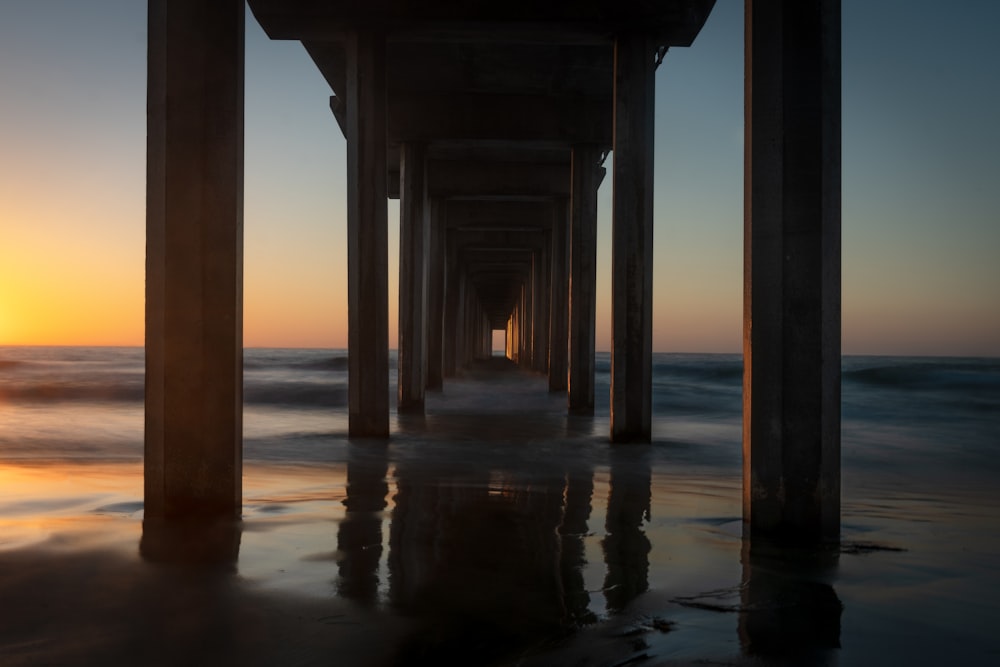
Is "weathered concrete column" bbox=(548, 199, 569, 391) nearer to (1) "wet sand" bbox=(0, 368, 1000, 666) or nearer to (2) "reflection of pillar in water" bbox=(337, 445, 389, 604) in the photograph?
(2) "reflection of pillar in water" bbox=(337, 445, 389, 604)

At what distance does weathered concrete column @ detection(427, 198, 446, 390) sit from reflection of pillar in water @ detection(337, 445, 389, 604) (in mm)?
14080

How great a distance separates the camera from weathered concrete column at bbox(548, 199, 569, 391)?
2280 cm

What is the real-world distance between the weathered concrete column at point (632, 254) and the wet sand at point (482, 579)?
3.81 m

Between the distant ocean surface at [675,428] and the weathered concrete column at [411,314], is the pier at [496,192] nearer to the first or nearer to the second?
the weathered concrete column at [411,314]

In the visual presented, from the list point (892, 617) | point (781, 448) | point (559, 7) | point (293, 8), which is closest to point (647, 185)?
point (559, 7)

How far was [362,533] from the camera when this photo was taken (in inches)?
211

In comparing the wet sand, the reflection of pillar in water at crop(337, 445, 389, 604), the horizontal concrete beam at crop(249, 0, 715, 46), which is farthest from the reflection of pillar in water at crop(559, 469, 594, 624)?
the horizontal concrete beam at crop(249, 0, 715, 46)

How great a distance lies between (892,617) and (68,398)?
23.4 m

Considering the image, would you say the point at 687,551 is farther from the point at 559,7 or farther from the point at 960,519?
the point at 559,7

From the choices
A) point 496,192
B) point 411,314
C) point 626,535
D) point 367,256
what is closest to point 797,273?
point 626,535

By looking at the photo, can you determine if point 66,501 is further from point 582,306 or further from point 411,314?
point 582,306

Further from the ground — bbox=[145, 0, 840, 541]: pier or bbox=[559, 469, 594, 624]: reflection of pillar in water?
bbox=[145, 0, 840, 541]: pier

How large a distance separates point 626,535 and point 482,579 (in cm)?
149

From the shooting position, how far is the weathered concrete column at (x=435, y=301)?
23.1 m
